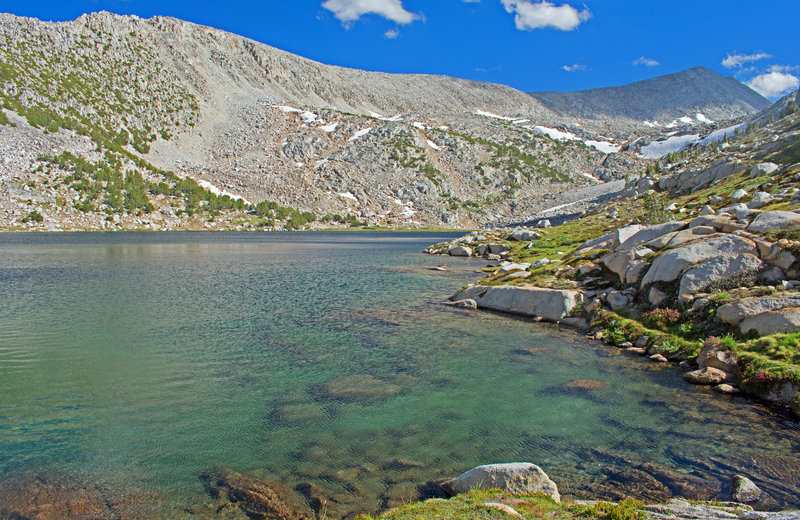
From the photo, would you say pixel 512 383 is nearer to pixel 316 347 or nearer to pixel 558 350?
pixel 558 350

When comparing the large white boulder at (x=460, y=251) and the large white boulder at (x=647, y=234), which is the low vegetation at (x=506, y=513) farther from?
the large white boulder at (x=460, y=251)

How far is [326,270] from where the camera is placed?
55531 millimetres

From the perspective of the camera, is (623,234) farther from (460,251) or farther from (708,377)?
(460,251)

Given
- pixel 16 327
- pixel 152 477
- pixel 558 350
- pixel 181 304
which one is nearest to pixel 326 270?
pixel 181 304

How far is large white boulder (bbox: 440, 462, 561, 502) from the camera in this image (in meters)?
9.52

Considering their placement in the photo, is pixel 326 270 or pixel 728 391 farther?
pixel 326 270

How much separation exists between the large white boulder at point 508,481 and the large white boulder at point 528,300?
18558 mm

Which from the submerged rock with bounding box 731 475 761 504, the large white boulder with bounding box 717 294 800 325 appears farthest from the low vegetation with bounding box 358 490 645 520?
the large white boulder with bounding box 717 294 800 325

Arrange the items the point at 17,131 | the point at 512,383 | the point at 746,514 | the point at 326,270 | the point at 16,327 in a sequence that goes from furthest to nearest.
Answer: the point at 17,131
the point at 326,270
the point at 16,327
the point at 512,383
the point at 746,514

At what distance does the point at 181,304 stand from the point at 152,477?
2398 cm

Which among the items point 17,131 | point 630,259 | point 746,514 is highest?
point 17,131

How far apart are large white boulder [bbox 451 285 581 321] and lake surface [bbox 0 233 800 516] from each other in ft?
4.64

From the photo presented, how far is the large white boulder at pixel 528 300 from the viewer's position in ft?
90.6

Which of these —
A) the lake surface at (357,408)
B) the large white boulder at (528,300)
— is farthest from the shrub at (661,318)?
the large white boulder at (528,300)
